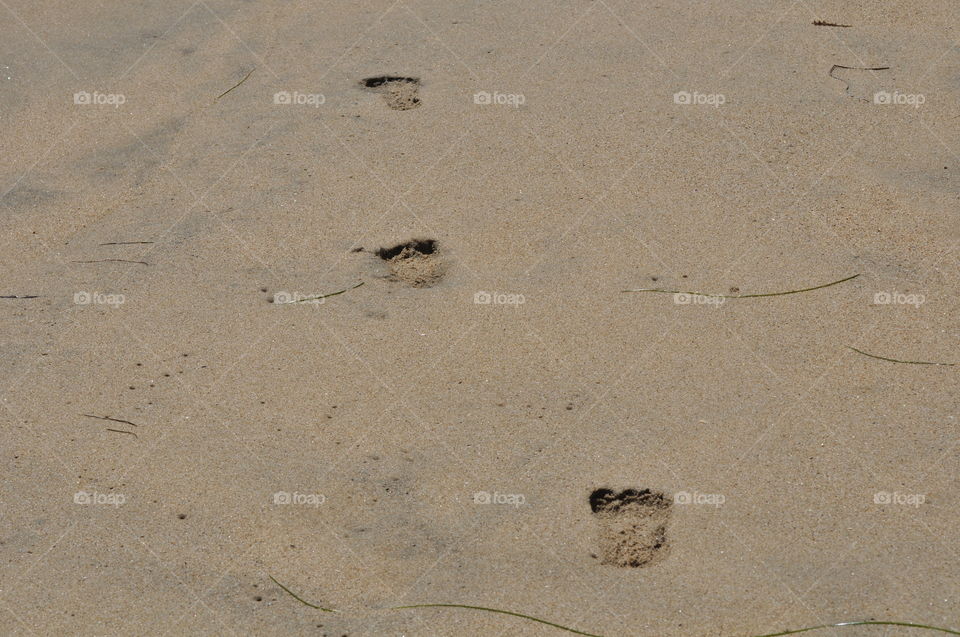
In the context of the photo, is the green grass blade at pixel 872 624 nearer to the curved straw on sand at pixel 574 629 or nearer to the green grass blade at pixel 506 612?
the curved straw on sand at pixel 574 629

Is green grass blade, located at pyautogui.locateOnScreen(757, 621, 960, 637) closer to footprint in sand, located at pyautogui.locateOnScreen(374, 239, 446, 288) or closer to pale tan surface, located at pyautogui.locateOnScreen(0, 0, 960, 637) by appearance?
pale tan surface, located at pyautogui.locateOnScreen(0, 0, 960, 637)

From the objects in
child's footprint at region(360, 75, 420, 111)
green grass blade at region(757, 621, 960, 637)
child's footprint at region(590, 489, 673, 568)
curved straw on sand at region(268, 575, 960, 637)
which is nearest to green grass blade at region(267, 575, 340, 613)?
curved straw on sand at region(268, 575, 960, 637)

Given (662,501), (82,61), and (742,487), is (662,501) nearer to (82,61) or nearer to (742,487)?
(742,487)

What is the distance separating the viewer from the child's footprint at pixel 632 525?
3.77 meters

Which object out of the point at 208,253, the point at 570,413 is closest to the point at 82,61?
the point at 208,253

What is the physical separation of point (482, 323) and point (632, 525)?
128 centimetres

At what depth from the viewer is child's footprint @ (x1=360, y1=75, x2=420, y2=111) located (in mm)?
5883

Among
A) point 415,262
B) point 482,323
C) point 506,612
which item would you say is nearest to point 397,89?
point 415,262

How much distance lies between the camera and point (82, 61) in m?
6.38

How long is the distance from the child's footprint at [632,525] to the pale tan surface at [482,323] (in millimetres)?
67

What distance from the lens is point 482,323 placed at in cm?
459

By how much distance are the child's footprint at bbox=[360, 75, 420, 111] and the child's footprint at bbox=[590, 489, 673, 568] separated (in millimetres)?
3024

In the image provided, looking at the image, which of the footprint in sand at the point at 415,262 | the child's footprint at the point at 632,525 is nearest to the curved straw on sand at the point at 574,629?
the child's footprint at the point at 632,525

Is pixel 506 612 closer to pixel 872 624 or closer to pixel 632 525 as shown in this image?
pixel 632 525
